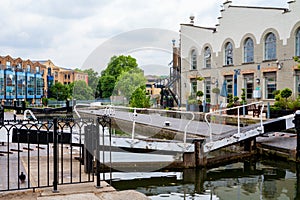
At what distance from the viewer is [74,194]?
404cm

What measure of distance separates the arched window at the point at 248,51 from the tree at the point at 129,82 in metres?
11.1

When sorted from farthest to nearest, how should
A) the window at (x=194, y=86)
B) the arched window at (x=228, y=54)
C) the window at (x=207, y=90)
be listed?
the window at (x=194, y=86)
the window at (x=207, y=90)
the arched window at (x=228, y=54)

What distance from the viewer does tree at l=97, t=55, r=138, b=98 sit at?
33.9 ft

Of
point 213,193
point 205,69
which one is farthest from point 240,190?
point 205,69

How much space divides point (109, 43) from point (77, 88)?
1.91m

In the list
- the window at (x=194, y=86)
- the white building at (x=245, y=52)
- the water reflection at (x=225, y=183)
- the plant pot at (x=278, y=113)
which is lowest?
the water reflection at (x=225, y=183)

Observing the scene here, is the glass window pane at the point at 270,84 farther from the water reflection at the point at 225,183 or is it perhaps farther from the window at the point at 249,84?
the water reflection at the point at 225,183

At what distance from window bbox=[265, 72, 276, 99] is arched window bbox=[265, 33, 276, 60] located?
40.1 inches

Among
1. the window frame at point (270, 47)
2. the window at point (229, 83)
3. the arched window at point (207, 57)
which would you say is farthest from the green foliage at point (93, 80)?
the arched window at point (207, 57)

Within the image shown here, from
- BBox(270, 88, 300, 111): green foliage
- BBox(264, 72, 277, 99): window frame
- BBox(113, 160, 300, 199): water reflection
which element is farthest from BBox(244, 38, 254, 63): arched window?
BBox(113, 160, 300, 199): water reflection

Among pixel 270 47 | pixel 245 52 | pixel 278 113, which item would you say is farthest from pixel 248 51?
pixel 278 113

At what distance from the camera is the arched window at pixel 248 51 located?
20516 millimetres

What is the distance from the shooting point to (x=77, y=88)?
10266 millimetres

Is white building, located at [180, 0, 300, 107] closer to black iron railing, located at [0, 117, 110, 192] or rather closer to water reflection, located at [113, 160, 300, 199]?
water reflection, located at [113, 160, 300, 199]
